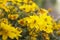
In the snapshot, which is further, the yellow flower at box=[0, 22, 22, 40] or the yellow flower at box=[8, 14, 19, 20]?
the yellow flower at box=[8, 14, 19, 20]

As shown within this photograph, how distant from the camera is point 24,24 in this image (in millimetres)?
1614

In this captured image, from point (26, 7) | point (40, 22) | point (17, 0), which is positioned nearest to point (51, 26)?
point (40, 22)

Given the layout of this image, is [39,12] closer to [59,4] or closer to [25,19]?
[25,19]

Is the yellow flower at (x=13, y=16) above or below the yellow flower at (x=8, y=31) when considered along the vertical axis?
above

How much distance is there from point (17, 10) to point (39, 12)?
0.17 meters

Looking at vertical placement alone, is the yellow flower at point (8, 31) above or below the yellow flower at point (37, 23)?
below

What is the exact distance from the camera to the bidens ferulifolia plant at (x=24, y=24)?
5.09 ft

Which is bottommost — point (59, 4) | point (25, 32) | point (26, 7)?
point (59, 4)

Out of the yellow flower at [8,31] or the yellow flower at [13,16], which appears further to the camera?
the yellow flower at [13,16]

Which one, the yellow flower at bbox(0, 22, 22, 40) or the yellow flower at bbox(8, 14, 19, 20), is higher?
the yellow flower at bbox(8, 14, 19, 20)

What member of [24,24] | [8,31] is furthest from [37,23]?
[8,31]

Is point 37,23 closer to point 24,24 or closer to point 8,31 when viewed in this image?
point 24,24

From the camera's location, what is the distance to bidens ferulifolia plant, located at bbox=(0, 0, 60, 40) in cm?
155

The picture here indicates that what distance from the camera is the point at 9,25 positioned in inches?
61.8
